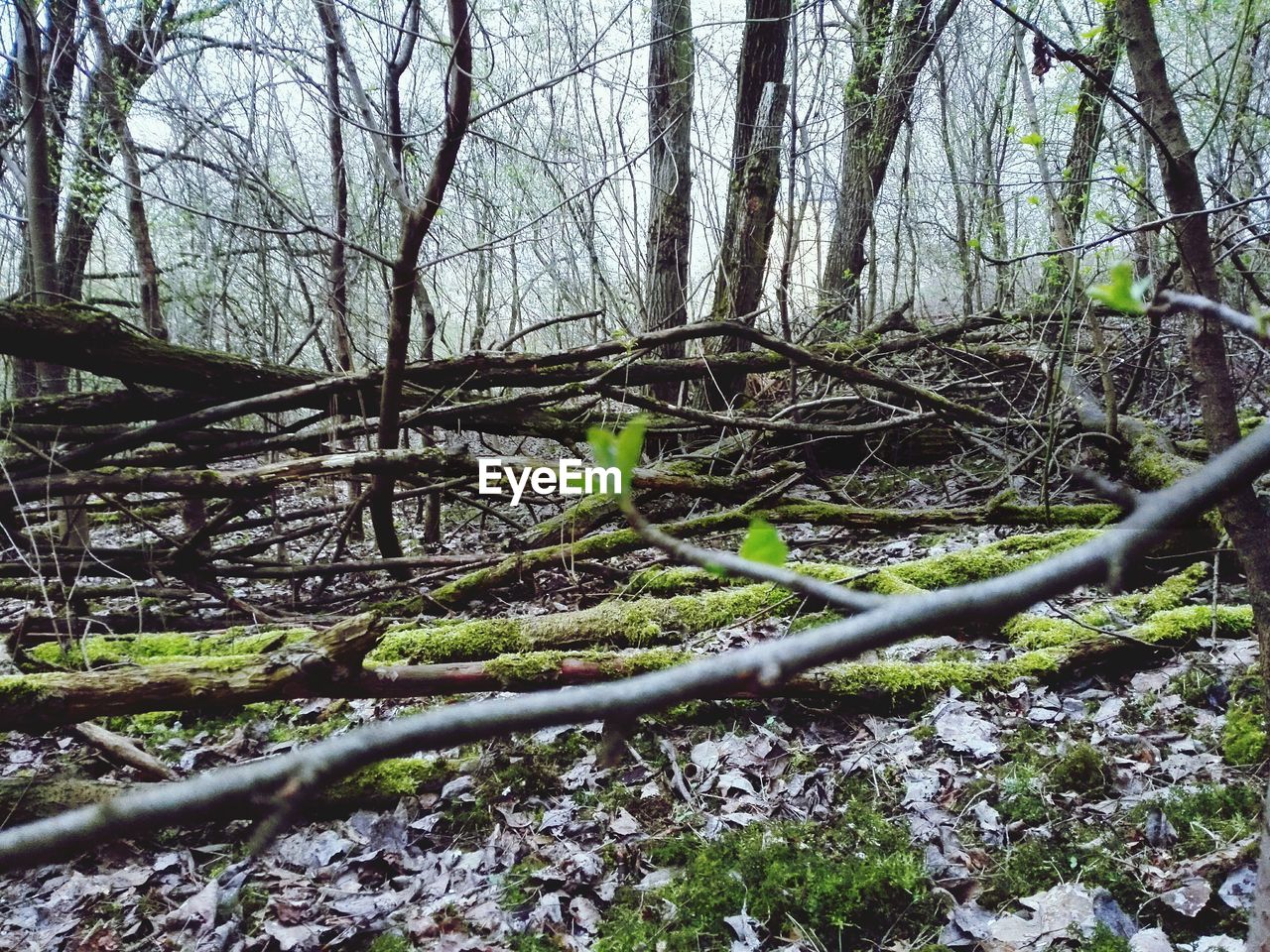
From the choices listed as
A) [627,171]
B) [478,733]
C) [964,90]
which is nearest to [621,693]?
[478,733]

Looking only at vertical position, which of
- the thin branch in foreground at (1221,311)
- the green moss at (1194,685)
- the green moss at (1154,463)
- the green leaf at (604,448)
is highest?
the thin branch in foreground at (1221,311)

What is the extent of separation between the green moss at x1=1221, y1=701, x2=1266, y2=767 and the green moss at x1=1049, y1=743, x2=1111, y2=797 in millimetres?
353

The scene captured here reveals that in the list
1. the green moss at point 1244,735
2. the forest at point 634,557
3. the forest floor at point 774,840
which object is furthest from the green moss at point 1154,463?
the green moss at point 1244,735

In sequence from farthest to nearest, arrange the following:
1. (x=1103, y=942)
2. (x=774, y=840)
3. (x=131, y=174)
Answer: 1. (x=131, y=174)
2. (x=774, y=840)
3. (x=1103, y=942)

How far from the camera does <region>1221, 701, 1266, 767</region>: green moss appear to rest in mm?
2229

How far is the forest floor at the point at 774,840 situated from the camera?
1963mm

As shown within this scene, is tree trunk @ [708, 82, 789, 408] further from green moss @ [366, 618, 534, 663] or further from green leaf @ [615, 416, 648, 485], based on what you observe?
green leaf @ [615, 416, 648, 485]

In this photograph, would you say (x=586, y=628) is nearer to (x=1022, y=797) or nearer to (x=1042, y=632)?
(x=1022, y=797)

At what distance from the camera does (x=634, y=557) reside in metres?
5.24

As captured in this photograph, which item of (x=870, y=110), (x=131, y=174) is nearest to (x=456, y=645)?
(x=131, y=174)

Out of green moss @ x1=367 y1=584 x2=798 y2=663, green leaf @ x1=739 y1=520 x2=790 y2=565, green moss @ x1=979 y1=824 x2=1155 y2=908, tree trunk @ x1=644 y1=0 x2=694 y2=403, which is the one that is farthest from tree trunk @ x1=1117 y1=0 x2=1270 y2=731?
tree trunk @ x1=644 y1=0 x2=694 y2=403

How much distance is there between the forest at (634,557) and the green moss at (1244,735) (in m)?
0.02

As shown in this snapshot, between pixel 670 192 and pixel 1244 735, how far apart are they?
252 inches

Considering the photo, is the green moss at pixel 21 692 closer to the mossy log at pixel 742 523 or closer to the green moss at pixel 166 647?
the green moss at pixel 166 647
